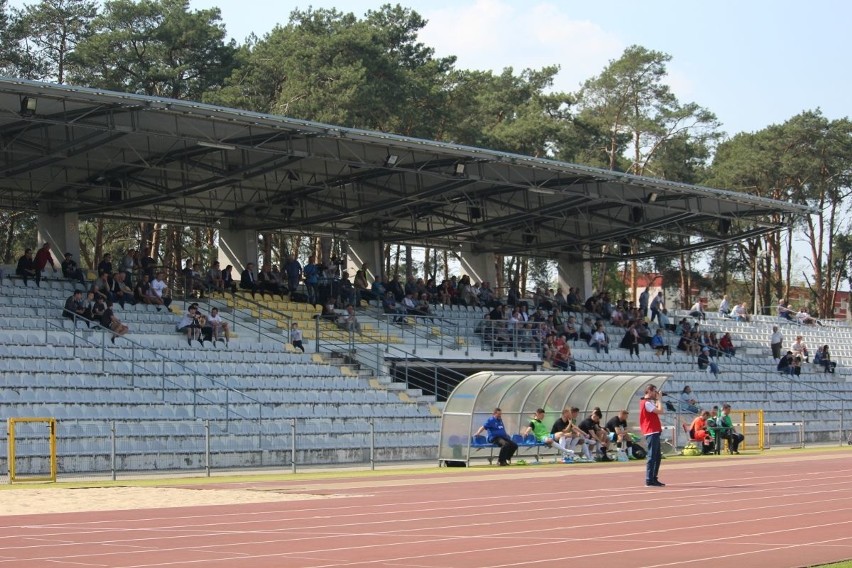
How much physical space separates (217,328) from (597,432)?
33.4 ft

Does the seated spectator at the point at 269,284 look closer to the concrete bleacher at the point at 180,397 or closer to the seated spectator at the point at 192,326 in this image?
the concrete bleacher at the point at 180,397

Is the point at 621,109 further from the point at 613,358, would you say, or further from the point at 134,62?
the point at 613,358

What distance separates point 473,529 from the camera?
14.6 m

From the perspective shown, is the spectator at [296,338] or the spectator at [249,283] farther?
the spectator at [249,283]

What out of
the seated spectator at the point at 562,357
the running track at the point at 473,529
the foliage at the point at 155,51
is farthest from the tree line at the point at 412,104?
the running track at the point at 473,529

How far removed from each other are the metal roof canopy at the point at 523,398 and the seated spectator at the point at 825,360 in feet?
70.9

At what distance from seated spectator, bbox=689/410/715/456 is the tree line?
16973 mm

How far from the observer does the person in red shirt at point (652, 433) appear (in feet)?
68.6

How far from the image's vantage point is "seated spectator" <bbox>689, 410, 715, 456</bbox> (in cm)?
3394

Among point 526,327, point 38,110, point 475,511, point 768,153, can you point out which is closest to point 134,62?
point 526,327

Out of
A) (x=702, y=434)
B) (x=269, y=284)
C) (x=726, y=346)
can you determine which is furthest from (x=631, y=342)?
(x=269, y=284)

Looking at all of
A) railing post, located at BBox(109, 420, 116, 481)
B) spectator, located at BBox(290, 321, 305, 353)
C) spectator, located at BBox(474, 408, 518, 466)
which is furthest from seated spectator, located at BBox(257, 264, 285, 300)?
railing post, located at BBox(109, 420, 116, 481)

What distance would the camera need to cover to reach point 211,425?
2806 cm

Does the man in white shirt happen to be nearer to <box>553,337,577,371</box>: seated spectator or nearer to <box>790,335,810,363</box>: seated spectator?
<box>553,337,577,371</box>: seated spectator
